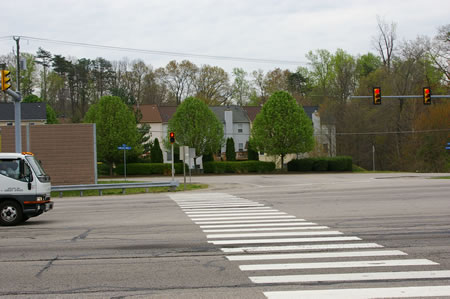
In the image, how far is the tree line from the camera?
6275 cm

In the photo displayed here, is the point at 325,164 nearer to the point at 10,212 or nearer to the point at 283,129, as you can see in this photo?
the point at 283,129

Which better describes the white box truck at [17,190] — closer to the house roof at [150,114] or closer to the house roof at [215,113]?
the house roof at [150,114]

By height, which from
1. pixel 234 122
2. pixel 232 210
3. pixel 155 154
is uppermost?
pixel 234 122

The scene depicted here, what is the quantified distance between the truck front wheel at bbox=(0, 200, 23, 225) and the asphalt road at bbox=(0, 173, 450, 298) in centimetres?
37

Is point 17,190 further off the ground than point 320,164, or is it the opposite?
point 17,190

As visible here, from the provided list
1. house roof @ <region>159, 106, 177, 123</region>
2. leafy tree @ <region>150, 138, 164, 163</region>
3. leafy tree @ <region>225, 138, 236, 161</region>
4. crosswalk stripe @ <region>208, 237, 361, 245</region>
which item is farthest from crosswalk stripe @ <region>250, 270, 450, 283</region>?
house roof @ <region>159, 106, 177, 123</region>

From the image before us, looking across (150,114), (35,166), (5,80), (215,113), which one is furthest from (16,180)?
(150,114)

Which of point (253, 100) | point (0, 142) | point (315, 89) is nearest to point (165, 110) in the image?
point (253, 100)

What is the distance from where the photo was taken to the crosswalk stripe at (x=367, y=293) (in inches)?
248

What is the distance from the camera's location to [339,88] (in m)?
74.9

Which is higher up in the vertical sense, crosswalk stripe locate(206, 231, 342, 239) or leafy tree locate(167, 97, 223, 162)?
leafy tree locate(167, 97, 223, 162)

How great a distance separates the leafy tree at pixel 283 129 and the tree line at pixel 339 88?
1129cm

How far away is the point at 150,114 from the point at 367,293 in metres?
72.4

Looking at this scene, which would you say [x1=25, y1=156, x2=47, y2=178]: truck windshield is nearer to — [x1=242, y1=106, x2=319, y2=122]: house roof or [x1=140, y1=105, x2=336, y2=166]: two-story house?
[x1=140, y1=105, x2=336, y2=166]: two-story house
